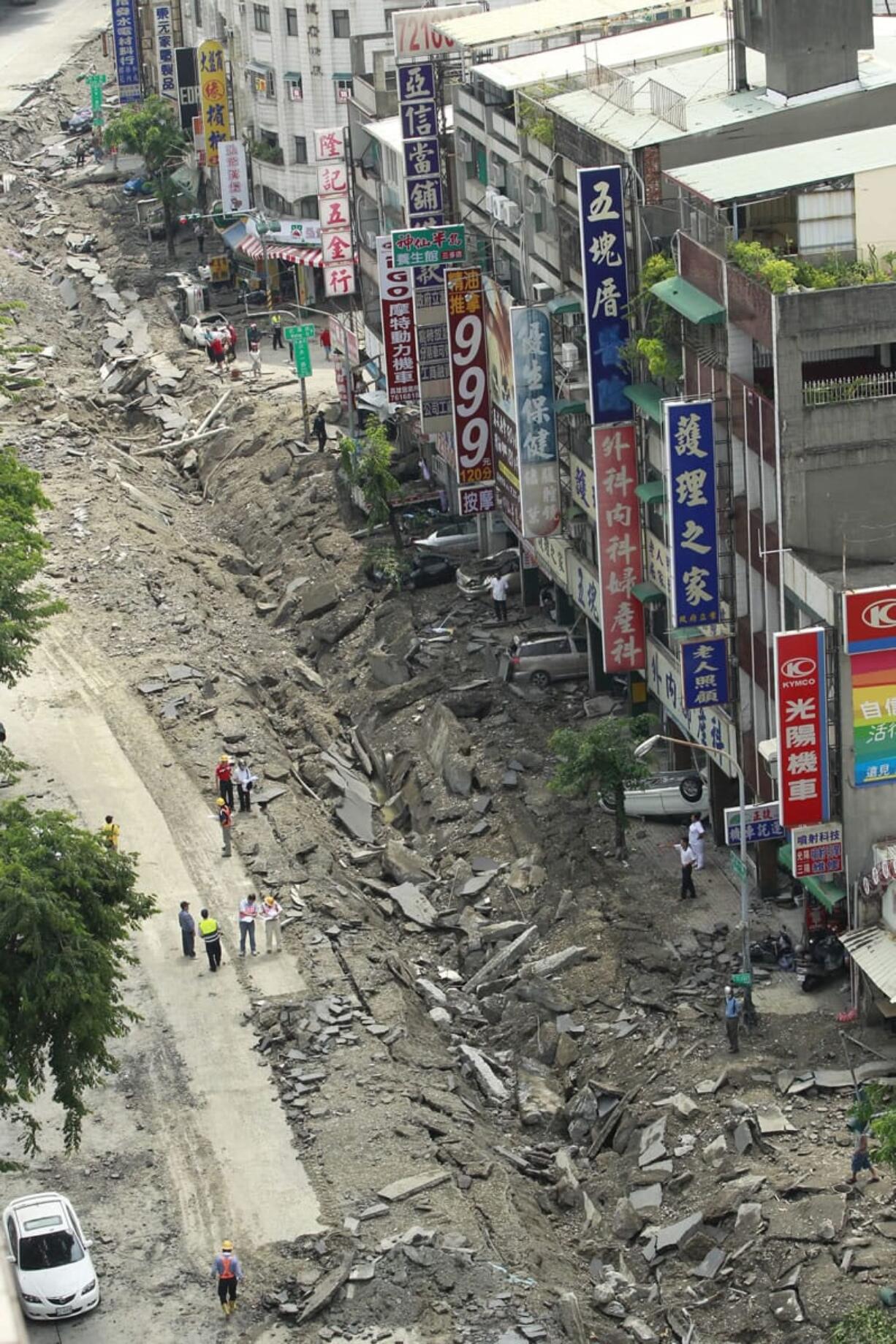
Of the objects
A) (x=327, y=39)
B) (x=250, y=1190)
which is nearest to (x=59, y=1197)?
(x=250, y=1190)

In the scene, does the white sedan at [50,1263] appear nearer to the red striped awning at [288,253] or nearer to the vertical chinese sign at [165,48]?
the red striped awning at [288,253]

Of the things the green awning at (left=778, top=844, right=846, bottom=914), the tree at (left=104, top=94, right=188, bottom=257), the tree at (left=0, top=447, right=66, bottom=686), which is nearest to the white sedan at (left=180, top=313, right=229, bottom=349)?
the tree at (left=104, top=94, right=188, bottom=257)

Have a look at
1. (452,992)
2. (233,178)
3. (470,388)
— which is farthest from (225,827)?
(233,178)

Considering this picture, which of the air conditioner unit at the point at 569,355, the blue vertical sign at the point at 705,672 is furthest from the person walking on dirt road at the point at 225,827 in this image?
the air conditioner unit at the point at 569,355

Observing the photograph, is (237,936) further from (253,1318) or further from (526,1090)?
(253,1318)

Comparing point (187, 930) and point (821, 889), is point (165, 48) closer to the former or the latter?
point (187, 930)
